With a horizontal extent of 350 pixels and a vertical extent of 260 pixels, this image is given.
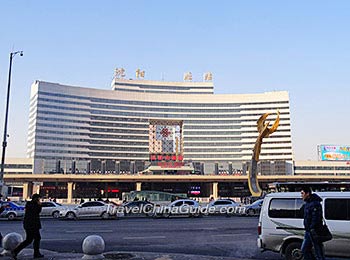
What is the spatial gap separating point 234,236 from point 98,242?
804cm

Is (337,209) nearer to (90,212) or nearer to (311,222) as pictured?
(311,222)

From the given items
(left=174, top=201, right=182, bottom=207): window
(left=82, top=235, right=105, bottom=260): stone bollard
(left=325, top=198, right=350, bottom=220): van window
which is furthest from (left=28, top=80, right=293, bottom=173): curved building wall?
(left=325, top=198, right=350, bottom=220): van window

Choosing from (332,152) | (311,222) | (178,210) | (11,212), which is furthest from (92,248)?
(332,152)

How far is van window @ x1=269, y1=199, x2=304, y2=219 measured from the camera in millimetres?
9547

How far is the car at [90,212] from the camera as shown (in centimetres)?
2908

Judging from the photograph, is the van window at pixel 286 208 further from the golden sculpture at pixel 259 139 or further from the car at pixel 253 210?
the golden sculpture at pixel 259 139

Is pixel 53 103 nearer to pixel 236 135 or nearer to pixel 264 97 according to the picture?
pixel 236 135

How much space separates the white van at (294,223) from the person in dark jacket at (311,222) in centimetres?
133

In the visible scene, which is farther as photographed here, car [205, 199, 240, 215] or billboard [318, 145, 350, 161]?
billboard [318, 145, 350, 161]

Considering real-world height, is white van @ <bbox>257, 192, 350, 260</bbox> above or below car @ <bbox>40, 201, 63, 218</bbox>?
above

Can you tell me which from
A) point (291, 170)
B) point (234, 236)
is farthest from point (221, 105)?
point (234, 236)

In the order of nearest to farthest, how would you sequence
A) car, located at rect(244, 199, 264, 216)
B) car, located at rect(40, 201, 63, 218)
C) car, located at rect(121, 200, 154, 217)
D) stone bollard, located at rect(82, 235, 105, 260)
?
stone bollard, located at rect(82, 235, 105, 260) → car, located at rect(40, 201, 63, 218) → car, located at rect(244, 199, 264, 216) → car, located at rect(121, 200, 154, 217)

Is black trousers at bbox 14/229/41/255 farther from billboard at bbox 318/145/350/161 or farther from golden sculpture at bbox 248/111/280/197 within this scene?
billboard at bbox 318/145/350/161

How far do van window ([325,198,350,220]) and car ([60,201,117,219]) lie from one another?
868 inches
